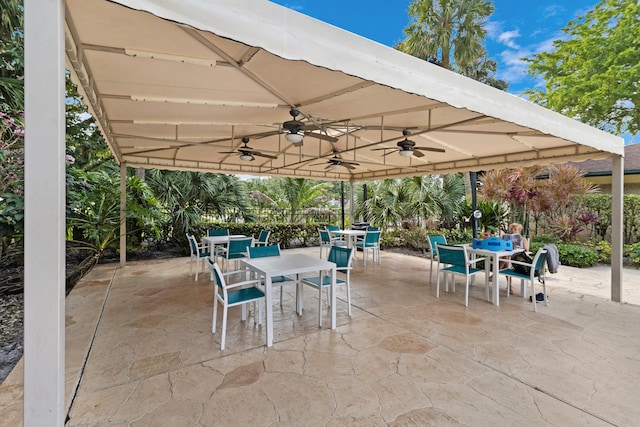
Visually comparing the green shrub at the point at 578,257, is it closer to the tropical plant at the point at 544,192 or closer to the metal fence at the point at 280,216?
the tropical plant at the point at 544,192

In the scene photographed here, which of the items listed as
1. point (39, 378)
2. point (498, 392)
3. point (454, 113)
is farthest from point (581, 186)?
point (39, 378)

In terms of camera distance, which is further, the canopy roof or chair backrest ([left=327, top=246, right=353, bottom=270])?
chair backrest ([left=327, top=246, right=353, bottom=270])

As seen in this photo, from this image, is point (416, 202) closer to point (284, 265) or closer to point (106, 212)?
point (284, 265)

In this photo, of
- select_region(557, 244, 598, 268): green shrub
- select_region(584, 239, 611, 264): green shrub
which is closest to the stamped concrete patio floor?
select_region(557, 244, 598, 268): green shrub

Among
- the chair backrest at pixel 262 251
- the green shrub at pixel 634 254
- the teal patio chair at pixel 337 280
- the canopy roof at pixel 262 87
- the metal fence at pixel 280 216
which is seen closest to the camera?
the canopy roof at pixel 262 87

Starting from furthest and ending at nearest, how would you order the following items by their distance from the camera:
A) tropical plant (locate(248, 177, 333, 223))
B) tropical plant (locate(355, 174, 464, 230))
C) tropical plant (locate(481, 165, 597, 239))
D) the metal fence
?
tropical plant (locate(248, 177, 333, 223)) < tropical plant (locate(355, 174, 464, 230)) < the metal fence < tropical plant (locate(481, 165, 597, 239))

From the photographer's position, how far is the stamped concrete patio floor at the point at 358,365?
222 cm

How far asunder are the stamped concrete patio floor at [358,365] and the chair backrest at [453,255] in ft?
2.12

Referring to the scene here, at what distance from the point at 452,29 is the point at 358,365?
1391 centimetres

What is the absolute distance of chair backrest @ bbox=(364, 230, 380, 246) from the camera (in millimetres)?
7248

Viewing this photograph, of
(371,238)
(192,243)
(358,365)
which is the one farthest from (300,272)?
(371,238)

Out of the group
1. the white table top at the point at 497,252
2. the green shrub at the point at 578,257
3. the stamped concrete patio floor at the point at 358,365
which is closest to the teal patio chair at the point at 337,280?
the stamped concrete patio floor at the point at 358,365

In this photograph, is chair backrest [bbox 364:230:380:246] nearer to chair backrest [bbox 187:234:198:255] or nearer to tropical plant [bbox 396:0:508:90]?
chair backrest [bbox 187:234:198:255]

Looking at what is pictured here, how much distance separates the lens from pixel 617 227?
489cm
